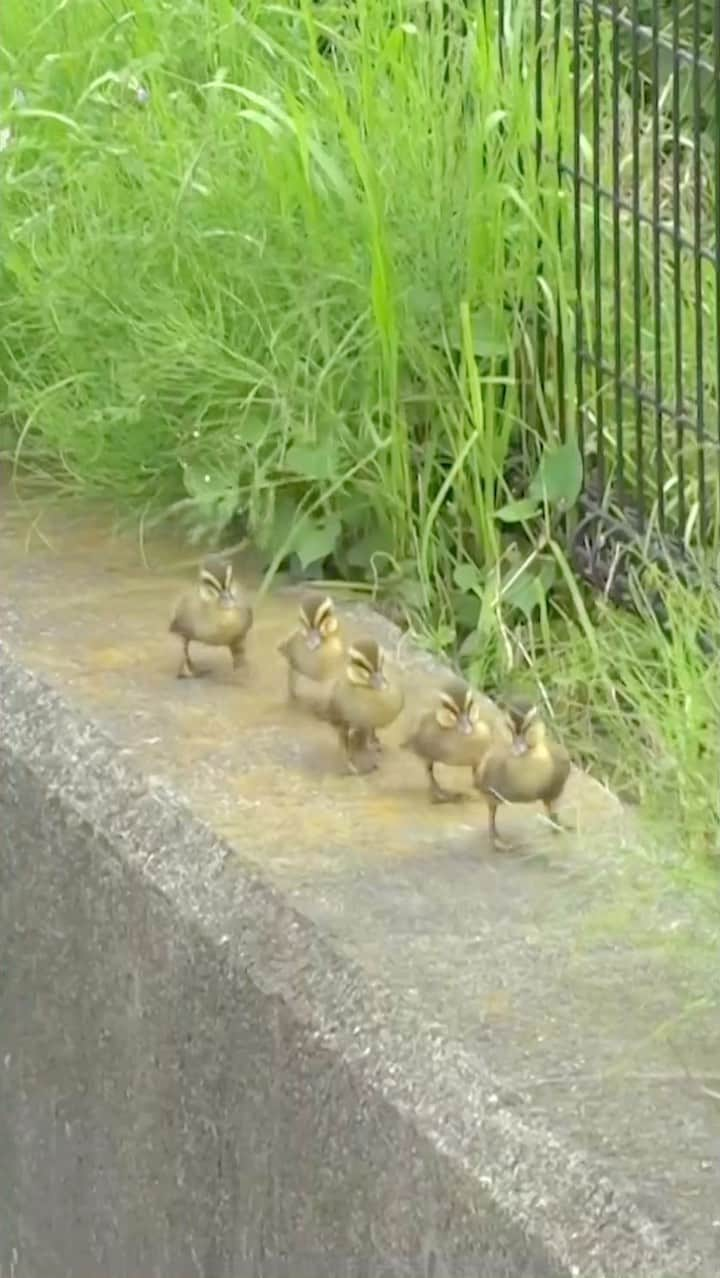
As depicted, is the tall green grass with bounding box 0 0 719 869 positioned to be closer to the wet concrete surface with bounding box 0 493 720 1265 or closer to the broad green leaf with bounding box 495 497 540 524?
the broad green leaf with bounding box 495 497 540 524

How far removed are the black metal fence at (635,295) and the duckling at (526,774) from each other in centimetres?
75

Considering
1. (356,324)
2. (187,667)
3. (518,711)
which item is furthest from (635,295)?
(518,711)

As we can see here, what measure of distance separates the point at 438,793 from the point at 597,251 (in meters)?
1.09

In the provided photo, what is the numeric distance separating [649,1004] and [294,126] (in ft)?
6.58

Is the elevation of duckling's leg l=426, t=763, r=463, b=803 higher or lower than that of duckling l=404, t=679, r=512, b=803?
lower

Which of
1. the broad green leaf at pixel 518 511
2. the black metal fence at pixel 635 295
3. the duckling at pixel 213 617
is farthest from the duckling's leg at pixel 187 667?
the black metal fence at pixel 635 295

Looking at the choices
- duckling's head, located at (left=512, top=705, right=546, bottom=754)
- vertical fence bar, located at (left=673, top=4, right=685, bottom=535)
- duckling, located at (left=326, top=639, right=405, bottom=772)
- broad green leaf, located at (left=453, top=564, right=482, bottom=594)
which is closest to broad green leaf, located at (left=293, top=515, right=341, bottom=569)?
broad green leaf, located at (left=453, top=564, right=482, bottom=594)

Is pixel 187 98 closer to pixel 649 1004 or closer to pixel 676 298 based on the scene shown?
pixel 676 298

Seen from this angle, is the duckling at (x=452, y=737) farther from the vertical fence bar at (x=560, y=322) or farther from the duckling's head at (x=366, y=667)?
the vertical fence bar at (x=560, y=322)

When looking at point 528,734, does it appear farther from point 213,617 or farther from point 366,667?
point 213,617

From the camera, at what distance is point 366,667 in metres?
4.28

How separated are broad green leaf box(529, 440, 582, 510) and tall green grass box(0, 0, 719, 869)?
39mm

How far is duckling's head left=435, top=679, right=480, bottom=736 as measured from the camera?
4.12 meters

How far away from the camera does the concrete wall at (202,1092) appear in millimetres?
3232
